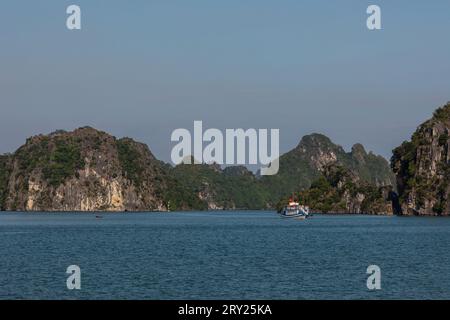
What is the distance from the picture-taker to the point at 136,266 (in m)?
83.9

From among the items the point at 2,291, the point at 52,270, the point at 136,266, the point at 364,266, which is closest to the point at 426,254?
the point at 364,266

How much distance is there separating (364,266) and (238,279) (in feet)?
61.9

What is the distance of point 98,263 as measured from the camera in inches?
3465

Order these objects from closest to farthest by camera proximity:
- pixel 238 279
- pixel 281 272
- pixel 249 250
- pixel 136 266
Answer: pixel 238 279, pixel 281 272, pixel 136 266, pixel 249 250

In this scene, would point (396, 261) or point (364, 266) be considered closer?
point (364, 266)

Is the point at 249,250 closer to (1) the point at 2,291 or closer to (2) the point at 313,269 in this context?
(2) the point at 313,269

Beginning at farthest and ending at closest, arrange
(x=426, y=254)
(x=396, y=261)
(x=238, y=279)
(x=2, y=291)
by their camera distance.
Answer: (x=426, y=254) → (x=396, y=261) → (x=238, y=279) → (x=2, y=291)

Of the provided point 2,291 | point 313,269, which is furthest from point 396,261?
point 2,291

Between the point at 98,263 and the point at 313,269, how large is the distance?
23599mm
